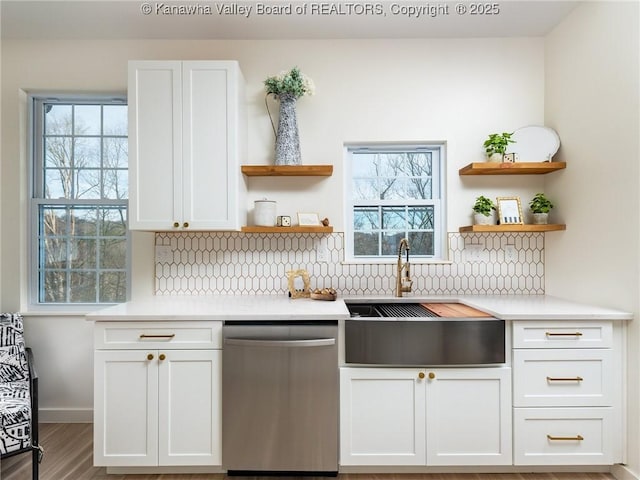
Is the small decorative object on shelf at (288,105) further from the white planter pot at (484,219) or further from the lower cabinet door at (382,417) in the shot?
the lower cabinet door at (382,417)

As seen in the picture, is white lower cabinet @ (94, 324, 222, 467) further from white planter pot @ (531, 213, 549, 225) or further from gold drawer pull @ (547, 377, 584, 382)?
white planter pot @ (531, 213, 549, 225)

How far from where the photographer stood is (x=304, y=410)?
2080mm

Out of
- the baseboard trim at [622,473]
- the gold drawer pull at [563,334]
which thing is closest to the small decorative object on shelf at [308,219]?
the gold drawer pull at [563,334]

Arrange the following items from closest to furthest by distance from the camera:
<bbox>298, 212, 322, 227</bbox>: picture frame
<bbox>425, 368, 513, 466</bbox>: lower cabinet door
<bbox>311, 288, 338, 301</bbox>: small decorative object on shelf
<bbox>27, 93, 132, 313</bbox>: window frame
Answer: <bbox>425, 368, 513, 466</bbox>: lower cabinet door → <bbox>311, 288, 338, 301</bbox>: small decorative object on shelf → <bbox>298, 212, 322, 227</bbox>: picture frame → <bbox>27, 93, 132, 313</bbox>: window frame

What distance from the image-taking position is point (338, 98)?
9.43 ft

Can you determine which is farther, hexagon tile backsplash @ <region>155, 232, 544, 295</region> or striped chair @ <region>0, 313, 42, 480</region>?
hexagon tile backsplash @ <region>155, 232, 544, 295</region>

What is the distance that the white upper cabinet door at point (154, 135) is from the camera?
8.07 ft

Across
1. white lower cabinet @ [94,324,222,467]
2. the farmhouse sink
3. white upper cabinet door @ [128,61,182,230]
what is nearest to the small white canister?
white upper cabinet door @ [128,61,182,230]

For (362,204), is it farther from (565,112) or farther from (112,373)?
(112,373)

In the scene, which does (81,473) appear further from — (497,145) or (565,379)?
(497,145)

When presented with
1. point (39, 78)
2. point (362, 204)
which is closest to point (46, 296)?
point (39, 78)

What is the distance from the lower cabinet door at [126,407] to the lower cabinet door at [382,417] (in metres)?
0.98

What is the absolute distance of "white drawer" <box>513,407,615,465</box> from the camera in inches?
82.0

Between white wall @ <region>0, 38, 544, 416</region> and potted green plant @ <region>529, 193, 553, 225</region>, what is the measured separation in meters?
0.16
